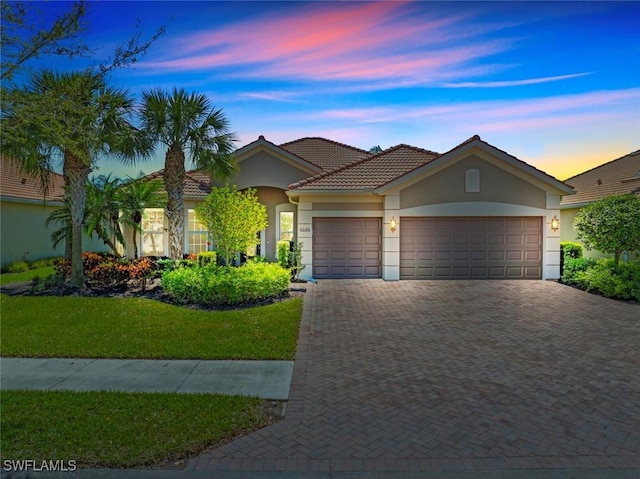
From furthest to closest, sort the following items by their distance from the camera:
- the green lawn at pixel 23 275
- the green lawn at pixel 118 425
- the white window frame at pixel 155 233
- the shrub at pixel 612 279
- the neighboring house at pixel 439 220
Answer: the white window frame at pixel 155 233, the neighboring house at pixel 439 220, the green lawn at pixel 23 275, the shrub at pixel 612 279, the green lawn at pixel 118 425

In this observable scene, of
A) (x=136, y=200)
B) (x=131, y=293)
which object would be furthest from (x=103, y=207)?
(x=131, y=293)

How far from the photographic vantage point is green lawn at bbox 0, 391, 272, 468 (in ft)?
13.0

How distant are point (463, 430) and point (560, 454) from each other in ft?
3.02

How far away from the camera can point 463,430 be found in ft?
14.8

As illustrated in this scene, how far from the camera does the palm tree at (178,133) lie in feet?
43.9

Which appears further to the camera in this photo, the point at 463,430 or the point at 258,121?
the point at 258,121

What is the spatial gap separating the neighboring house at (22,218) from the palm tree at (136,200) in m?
4.16

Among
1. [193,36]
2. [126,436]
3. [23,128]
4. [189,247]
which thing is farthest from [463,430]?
[189,247]

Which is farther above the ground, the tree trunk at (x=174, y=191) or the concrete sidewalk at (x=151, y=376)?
the tree trunk at (x=174, y=191)

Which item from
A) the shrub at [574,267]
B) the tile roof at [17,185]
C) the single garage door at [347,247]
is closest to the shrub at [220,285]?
the single garage door at [347,247]

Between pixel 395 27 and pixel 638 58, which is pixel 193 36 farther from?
pixel 638 58

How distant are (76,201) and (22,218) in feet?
30.7

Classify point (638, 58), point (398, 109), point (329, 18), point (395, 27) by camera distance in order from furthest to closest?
point (398, 109) → point (638, 58) → point (395, 27) → point (329, 18)
